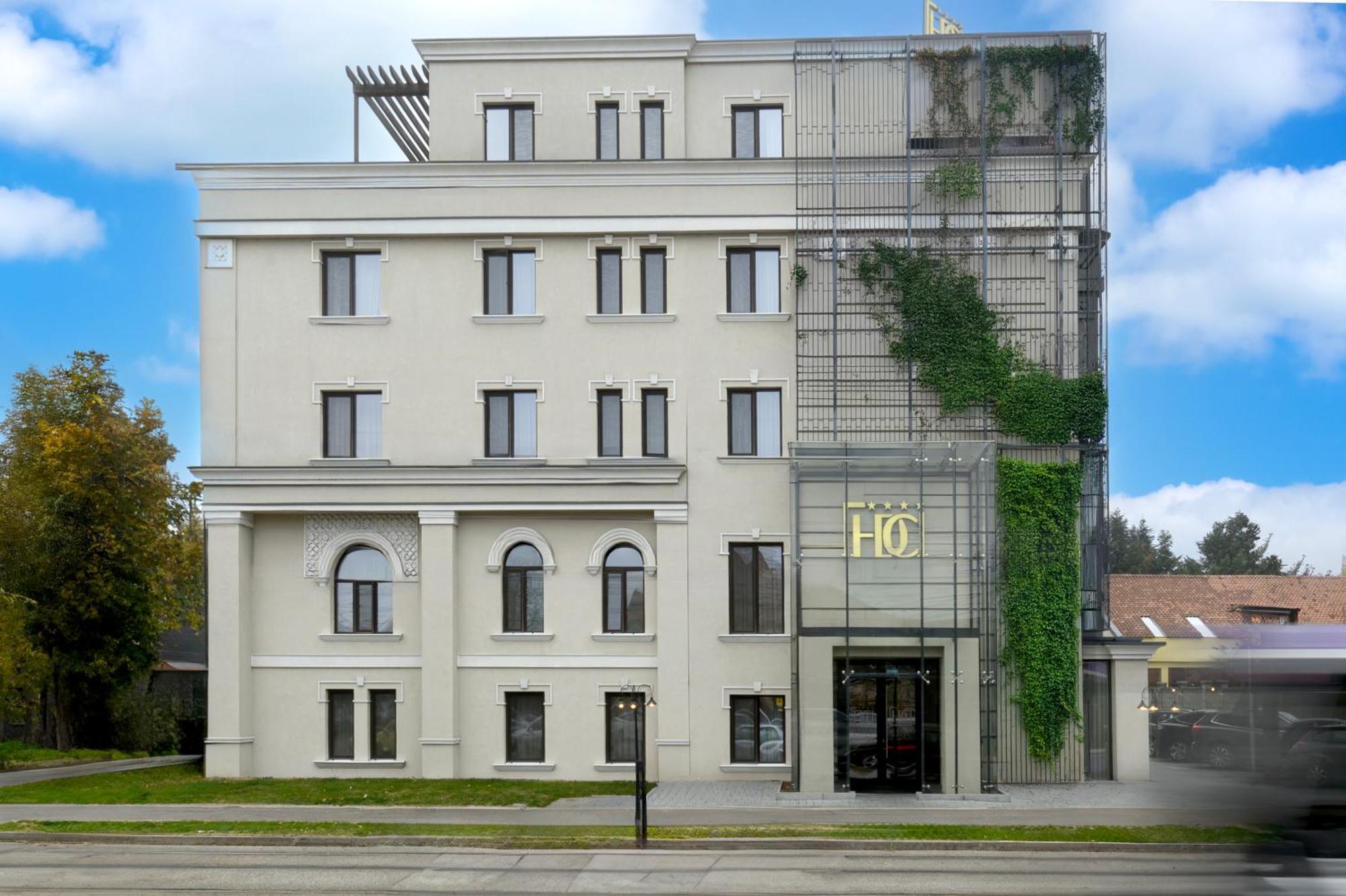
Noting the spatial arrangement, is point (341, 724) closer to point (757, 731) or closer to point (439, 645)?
point (439, 645)

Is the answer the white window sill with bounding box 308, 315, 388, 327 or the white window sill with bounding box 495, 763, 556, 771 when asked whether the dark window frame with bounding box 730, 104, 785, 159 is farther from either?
the white window sill with bounding box 495, 763, 556, 771

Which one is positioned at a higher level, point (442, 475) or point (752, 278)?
point (752, 278)

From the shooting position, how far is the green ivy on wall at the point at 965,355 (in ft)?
90.6

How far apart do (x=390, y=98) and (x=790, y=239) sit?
11.9 m

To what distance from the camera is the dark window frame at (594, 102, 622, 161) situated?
29516mm

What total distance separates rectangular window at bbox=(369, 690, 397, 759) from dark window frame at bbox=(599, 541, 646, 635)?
535 cm

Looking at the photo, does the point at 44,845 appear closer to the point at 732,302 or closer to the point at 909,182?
the point at 732,302

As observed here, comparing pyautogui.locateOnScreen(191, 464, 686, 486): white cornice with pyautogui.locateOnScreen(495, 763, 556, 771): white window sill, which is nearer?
pyautogui.locateOnScreen(191, 464, 686, 486): white cornice

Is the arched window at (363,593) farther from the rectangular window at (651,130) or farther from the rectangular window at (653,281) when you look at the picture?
the rectangular window at (651,130)

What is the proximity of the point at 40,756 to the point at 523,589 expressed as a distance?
1834 centimetres

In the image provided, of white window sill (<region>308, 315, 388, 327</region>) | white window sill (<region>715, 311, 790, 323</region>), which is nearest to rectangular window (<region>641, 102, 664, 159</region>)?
white window sill (<region>715, 311, 790, 323</region>)

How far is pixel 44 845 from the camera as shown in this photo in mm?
20328

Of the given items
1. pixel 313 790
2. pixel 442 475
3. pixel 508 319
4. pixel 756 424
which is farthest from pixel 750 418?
pixel 313 790

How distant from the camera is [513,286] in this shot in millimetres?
29219
